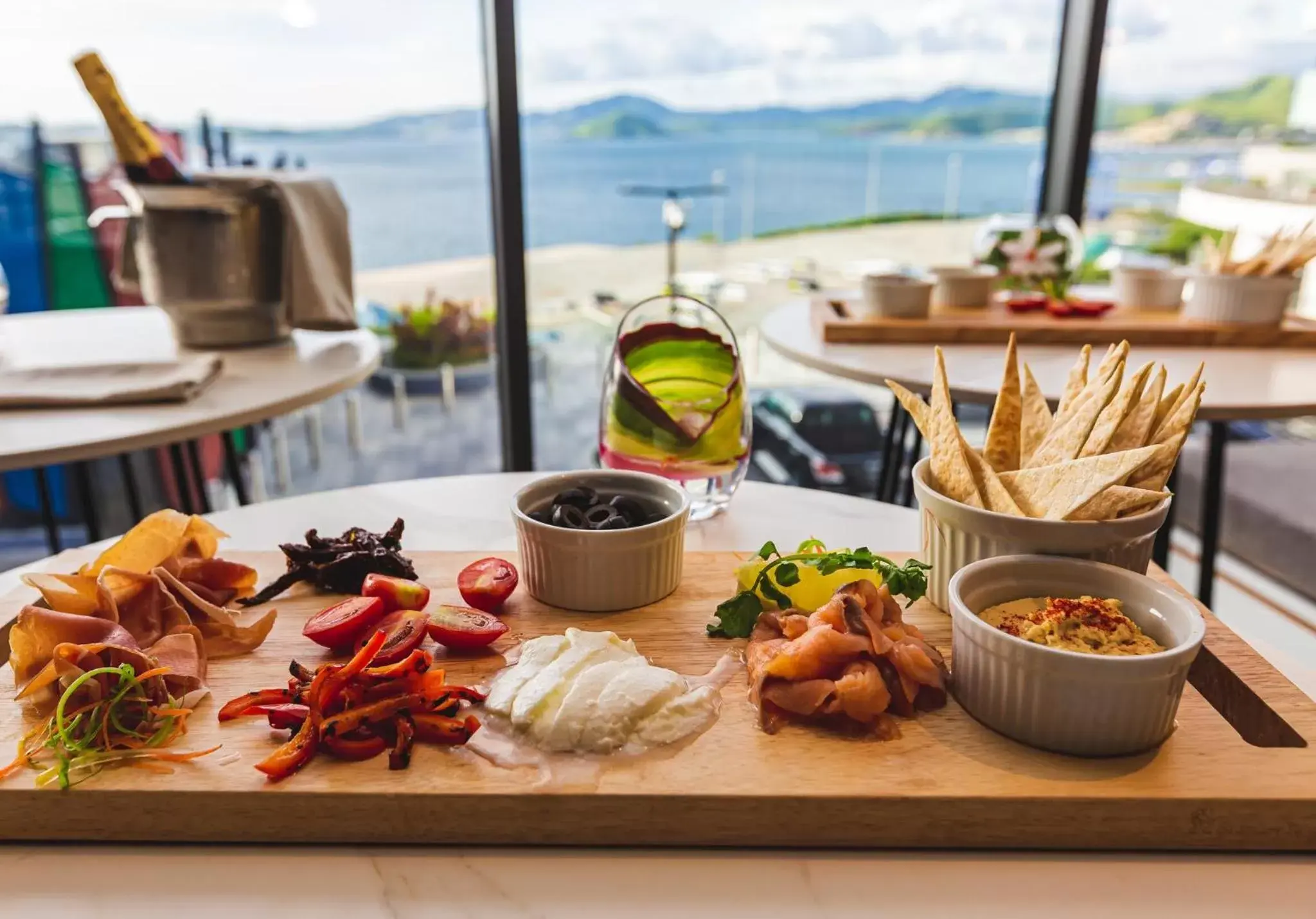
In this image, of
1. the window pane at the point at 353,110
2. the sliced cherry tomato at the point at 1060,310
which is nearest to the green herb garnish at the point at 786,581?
the sliced cherry tomato at the point at 1060,310

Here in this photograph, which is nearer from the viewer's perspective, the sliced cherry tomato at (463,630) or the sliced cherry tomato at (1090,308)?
the sliced cherry tomato at (463,630)

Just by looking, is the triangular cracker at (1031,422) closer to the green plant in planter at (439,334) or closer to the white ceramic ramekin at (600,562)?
the white ceramic ramekin at (600,562)

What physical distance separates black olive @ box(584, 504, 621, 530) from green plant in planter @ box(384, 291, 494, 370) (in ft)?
6.80

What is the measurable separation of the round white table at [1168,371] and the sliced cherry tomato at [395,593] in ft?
3.98

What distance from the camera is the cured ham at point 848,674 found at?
34.7 inches

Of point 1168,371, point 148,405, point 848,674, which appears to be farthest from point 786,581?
point 148,405

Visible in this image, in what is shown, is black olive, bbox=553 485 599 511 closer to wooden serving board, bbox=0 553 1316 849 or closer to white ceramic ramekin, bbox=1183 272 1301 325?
wooden serving board, bbox=0 553 1316 849

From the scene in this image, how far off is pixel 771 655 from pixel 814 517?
54cm

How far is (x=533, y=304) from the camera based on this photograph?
122 inches

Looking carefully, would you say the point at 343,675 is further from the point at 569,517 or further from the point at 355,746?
the point at 569,517

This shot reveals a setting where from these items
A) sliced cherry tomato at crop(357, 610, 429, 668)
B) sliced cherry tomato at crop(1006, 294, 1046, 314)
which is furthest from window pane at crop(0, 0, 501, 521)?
sliced cherry tomato at crop(357, 610, 429, 668)

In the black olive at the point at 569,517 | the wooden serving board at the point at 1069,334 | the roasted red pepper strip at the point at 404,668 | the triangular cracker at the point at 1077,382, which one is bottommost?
the roasted red pepper strip at the point at 404,668

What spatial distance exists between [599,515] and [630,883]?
467 mm

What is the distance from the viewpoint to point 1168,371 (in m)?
1.89
